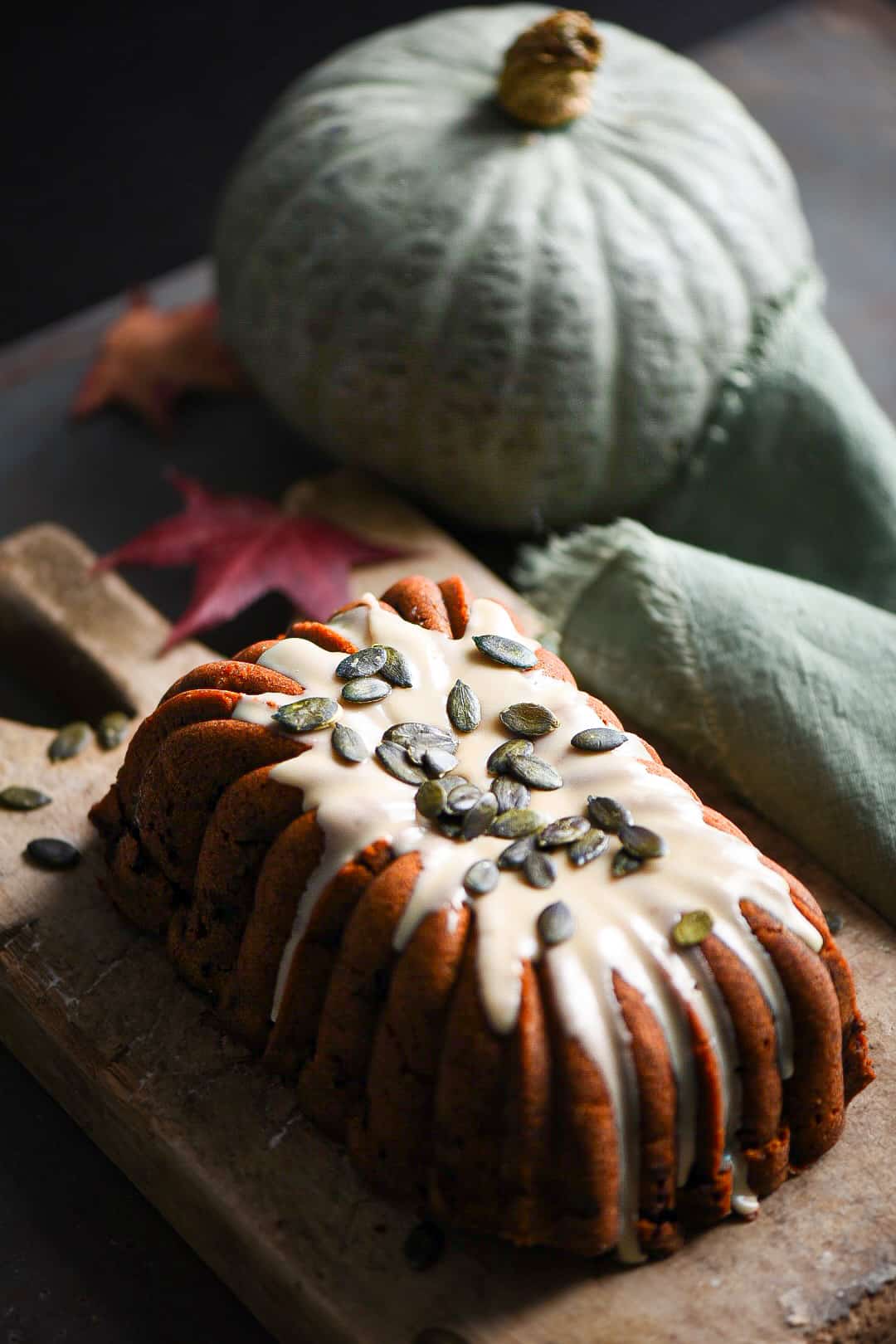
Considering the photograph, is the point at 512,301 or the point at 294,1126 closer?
the point at 294,1126

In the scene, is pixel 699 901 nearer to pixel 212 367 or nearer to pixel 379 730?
pixel 379 730

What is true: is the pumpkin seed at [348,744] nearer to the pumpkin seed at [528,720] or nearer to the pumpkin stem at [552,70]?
the pumpkin seed at [528,720]

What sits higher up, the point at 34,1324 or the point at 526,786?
the point at 526,786

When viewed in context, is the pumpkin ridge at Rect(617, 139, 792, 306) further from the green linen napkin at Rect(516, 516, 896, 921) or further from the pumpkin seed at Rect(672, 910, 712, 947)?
the pumpkin seed at Rect(672, 910, 712, 947)

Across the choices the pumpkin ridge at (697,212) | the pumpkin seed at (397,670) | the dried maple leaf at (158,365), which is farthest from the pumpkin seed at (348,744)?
the dried maple leaf at (158,365)

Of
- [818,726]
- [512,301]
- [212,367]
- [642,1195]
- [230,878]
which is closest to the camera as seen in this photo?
[642,1195]

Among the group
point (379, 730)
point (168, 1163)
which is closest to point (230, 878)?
point (379, 730)

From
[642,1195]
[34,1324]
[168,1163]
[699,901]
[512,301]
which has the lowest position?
[34,1324]
